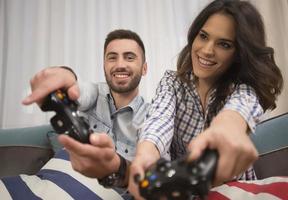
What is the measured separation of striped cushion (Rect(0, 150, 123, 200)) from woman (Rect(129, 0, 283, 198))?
0.20m

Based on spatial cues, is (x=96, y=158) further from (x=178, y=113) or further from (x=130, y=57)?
(x=130, y=57)

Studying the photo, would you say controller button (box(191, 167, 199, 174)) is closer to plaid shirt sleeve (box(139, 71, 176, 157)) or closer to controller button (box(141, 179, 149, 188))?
controller button (box(141, 179, 149, 188))

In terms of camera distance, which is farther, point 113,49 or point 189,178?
point 113,49

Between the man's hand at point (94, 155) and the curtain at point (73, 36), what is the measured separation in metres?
1.22

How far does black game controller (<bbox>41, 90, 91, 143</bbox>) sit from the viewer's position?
0.44m

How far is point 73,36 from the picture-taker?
186cm

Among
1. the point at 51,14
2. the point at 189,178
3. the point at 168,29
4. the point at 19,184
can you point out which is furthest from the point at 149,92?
the point at 189,178

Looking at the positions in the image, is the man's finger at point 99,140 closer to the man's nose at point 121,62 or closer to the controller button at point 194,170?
the controller button at point 194,170

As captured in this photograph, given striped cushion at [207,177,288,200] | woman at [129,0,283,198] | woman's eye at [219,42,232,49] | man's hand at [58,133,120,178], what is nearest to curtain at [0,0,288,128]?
woman at [129,0,283,198]

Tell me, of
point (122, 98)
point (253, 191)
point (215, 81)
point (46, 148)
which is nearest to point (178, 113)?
point (215, 81)

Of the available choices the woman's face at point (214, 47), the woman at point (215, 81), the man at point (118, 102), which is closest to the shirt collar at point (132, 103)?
the man at point (118, 102)

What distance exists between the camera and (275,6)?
1610mm

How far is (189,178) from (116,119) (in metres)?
0.93

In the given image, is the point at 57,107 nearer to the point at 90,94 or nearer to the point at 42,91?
the point at 42,91
